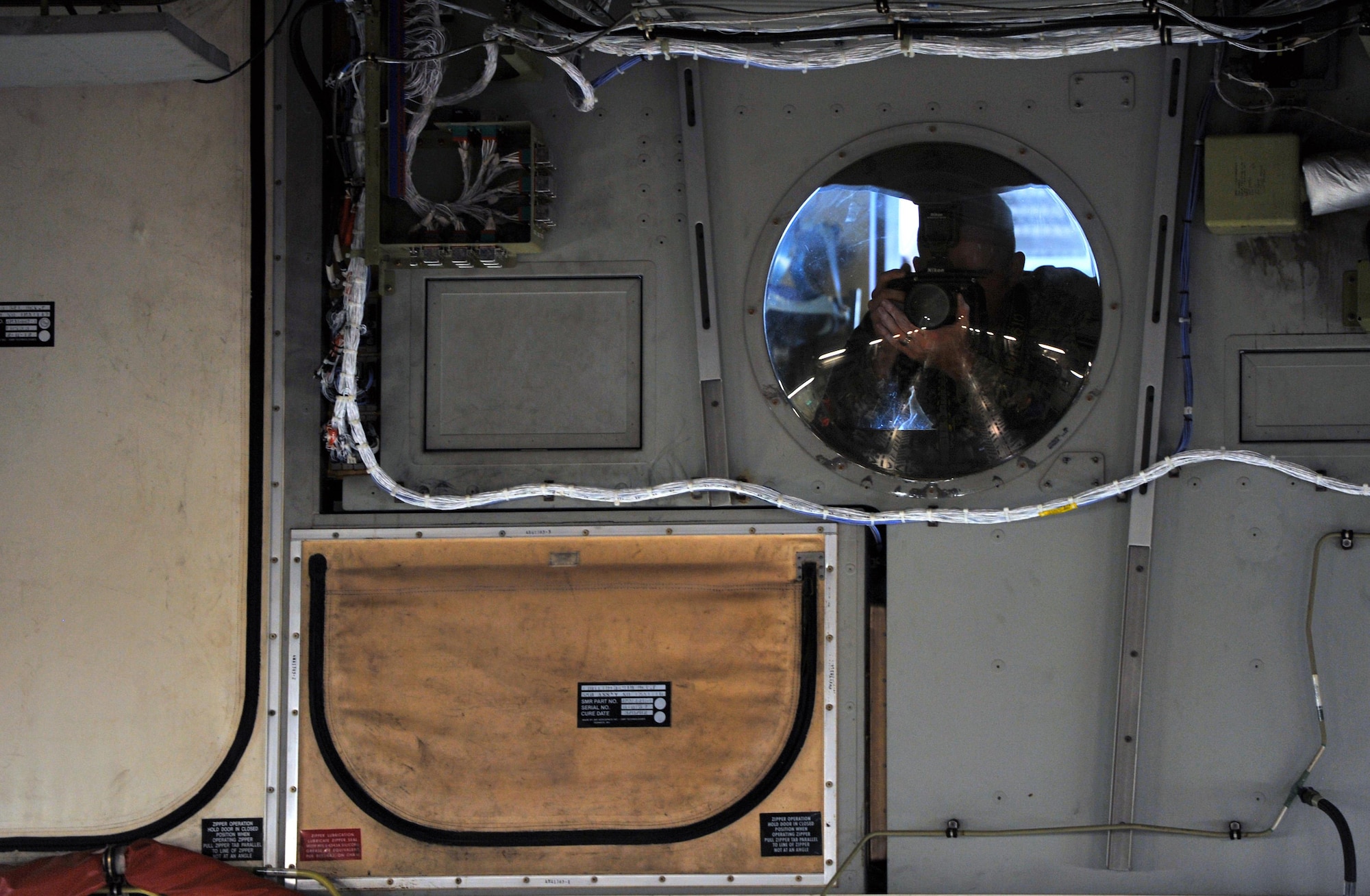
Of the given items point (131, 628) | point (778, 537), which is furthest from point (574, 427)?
point (131, 628)

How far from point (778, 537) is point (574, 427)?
1.96 ft

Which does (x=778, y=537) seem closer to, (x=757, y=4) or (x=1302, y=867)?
(x=757, y=4)

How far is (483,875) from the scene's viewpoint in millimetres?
2881

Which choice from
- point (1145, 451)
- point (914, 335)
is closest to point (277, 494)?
point (914, 335)

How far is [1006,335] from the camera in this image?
2.85 metres

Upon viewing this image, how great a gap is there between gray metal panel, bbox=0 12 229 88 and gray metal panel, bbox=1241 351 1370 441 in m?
2.63

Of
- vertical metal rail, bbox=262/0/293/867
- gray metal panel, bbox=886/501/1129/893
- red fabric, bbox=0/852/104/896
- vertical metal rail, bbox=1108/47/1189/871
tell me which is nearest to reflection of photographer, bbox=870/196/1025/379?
vertical metal rail, bbox=1108/47/1189/871

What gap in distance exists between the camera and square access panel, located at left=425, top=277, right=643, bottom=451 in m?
2.91

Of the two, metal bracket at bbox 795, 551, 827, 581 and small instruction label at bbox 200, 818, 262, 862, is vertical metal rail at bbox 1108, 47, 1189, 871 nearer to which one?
metal bracket at bbox 795, 551, 827, 581

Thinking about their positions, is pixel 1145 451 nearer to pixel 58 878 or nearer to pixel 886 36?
pixel 886 36

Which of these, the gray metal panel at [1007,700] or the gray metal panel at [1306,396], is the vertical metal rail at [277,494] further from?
the gray metal panel at [1306,396]

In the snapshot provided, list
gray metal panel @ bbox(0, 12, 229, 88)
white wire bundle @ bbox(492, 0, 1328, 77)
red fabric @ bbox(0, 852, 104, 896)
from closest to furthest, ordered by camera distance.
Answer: gray metal panel @ bbox(0, 12, 229, 88) < white wire bundle @ bbox(492, 0, 1328, 77) < red fabric @ bbox(0, 852, 104, 896)

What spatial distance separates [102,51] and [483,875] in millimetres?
2162

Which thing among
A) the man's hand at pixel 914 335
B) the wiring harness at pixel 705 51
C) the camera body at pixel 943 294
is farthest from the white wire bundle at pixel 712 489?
the camera body at pixel 943 294
